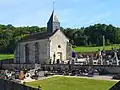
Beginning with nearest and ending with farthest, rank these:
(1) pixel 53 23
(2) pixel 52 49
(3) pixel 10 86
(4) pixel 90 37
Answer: (3) pixel 10 86 → (2) pixel 52 49 → (1) pixel 53 23 → (4) pixel 90 37

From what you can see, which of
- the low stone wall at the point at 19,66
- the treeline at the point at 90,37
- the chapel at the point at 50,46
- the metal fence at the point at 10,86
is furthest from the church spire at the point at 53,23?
the metal fence at the point at 10,86

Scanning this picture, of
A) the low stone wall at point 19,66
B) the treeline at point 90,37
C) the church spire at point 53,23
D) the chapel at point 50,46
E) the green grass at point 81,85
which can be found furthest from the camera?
the treeline at point 90,37

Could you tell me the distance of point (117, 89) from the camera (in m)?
11.6

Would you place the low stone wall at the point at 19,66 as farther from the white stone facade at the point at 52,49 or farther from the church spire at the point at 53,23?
the church spire at the point at 53,23

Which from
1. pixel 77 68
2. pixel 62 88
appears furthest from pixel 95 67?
pixel 62 88

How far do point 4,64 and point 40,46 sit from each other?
29.4 ft

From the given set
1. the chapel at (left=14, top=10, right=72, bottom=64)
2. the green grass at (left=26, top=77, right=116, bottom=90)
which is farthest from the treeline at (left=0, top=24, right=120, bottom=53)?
the green grass at (left=26, top=77, right=116, bottom=90)

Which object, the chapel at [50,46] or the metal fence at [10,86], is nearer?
the metal fence at [10,86]

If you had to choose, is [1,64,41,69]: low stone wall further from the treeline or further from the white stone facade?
the treeline

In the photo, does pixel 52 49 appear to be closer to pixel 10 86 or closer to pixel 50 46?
pixel 50 46

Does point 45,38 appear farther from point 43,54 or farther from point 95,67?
point 95,67

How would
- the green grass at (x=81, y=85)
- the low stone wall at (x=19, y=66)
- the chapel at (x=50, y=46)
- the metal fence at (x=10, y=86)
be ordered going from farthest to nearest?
the chapel at (x=50, y=46), the low stone wall at (x=19, y=66), the green grass at (x=81, y=85), the metal fence at (x=10, y=86)

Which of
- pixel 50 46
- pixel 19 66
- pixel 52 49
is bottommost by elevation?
pixel 19 66

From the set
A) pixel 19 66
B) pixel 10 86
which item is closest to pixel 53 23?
pixel 19 66
